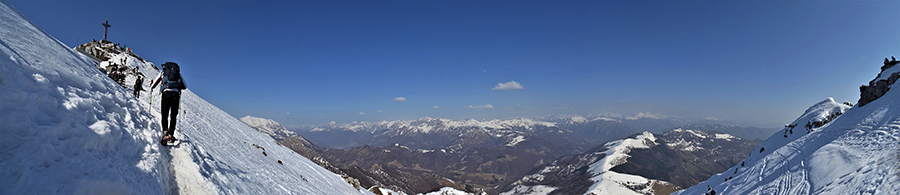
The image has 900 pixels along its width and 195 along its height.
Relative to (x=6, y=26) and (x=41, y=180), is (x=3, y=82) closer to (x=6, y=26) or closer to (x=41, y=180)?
(x=41, y=180)

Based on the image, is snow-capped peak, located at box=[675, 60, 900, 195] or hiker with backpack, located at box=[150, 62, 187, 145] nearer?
hiker with backpack, located at box=[150, 62, 187, 145]

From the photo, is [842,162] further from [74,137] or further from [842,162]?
[74,137]

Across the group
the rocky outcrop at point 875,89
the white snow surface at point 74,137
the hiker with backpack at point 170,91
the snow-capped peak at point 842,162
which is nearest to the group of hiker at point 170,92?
the hiker with backpack at point 170,91

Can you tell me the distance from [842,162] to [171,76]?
1228 inches

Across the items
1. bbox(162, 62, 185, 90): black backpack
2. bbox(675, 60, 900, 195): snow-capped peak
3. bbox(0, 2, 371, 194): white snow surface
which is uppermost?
bbox(162, 62, 185, 90): black backpack

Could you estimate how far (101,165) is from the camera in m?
7.13

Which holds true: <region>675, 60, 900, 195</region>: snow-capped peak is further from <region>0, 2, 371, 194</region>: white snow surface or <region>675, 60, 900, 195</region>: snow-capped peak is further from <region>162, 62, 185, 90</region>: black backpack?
<region>162, 62, 185, 90</region>: black backpack

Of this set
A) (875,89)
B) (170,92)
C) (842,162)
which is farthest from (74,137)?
(875,89)

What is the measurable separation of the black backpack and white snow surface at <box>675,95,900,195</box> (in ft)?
89.7

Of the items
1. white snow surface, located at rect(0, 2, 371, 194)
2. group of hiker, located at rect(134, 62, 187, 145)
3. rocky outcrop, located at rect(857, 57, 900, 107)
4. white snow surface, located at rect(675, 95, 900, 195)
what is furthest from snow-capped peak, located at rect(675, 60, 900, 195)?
group of hiker, located at rect(134, 62, 187, 145)

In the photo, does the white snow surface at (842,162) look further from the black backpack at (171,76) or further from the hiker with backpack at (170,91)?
the black backpack at (171,76)

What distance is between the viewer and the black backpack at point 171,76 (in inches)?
422

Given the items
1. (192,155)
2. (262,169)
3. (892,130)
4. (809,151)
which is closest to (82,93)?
(192,155)

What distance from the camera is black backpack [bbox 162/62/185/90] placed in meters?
10.7
